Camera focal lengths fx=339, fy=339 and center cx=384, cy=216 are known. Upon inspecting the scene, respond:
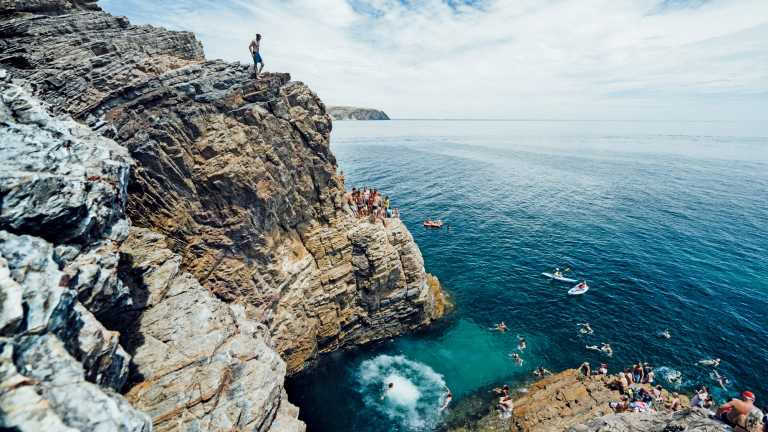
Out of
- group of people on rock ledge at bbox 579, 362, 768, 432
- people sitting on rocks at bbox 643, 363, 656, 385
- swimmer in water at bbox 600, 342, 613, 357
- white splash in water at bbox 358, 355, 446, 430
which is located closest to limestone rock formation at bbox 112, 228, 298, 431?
white splash in water at bbox 358, 355, 446, 430

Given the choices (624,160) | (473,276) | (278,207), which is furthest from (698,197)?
(278,207)

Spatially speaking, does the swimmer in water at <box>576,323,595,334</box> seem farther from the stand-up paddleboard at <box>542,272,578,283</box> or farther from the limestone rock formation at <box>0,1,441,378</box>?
the limestone rock formation at <box>0,1,441,378</box>

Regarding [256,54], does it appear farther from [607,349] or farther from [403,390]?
[607,349]

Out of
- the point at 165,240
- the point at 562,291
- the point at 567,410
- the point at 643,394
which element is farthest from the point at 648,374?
the point at 165,240

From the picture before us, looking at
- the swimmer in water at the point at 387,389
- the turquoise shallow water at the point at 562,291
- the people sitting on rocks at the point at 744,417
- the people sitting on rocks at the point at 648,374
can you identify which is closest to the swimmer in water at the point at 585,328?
the turquoise shallow water at the point at 562,291

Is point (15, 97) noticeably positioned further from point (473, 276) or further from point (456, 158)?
point (456, 158)

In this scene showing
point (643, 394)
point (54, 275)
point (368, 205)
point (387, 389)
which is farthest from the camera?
point (368, 205)
